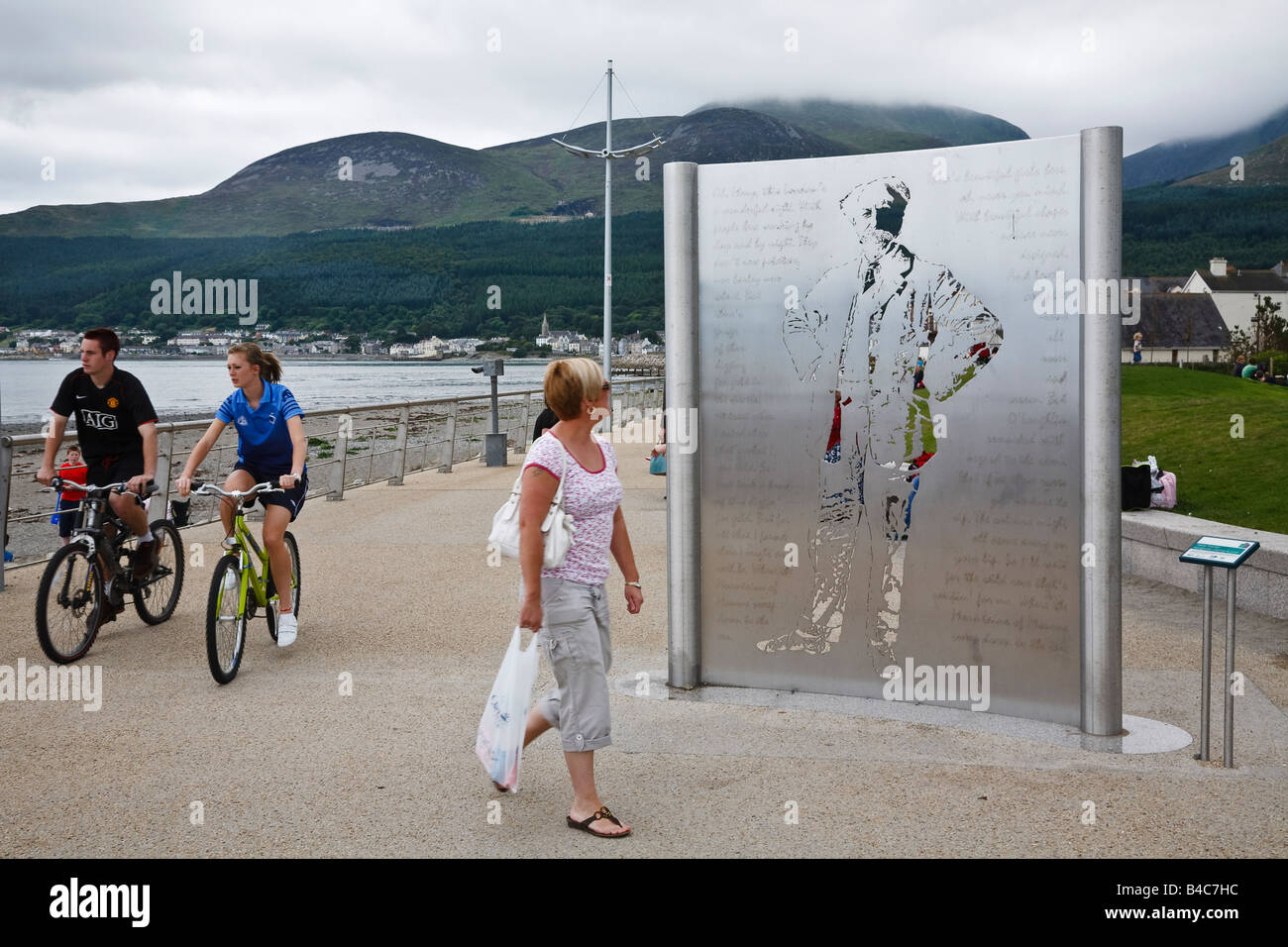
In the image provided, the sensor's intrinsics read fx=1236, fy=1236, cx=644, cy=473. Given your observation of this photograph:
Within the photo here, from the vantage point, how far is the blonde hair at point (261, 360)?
6.99 m

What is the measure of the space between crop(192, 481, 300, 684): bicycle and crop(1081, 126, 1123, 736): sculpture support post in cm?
414

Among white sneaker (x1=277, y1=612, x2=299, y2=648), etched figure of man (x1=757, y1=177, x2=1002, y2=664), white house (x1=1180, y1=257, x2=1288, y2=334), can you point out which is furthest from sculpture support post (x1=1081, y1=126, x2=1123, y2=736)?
white house (x1=1180, y1=257, x2=1288, y2=334)

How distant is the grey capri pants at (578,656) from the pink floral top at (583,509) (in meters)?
0.05

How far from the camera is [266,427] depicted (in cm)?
709

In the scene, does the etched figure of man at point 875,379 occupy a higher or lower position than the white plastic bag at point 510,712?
higher

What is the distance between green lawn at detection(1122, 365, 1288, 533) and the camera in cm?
1076

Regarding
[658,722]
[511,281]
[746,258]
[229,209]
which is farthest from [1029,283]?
[229,209]

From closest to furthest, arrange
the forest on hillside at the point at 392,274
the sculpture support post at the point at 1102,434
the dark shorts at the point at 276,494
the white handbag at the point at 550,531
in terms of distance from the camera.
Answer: the white handbag at the point at 550,531, the sculpture support post at the point at 1102,434, the dark shorts at the point at 276,494, the forest on hillside at the point at 392,274

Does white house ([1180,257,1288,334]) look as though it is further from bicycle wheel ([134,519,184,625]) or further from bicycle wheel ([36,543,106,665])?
bicycle wheel ([36,543,106,665])

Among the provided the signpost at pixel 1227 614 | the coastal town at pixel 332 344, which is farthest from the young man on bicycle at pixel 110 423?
the coastal town at pixel 332 344

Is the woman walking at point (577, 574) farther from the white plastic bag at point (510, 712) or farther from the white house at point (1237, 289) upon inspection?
the white house at point (1237, 289)

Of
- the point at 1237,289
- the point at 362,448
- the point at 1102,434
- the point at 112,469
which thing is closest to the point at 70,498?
the point at 112,469

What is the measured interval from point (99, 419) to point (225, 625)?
1.79 meters

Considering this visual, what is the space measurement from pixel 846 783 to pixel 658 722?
3.85 ft
